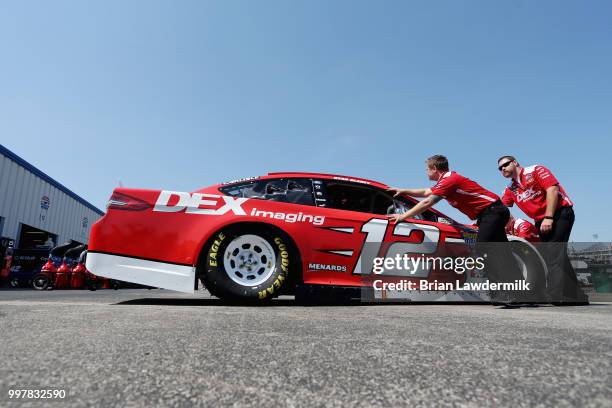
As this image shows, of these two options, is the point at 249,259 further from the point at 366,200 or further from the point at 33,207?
the point at 33,207

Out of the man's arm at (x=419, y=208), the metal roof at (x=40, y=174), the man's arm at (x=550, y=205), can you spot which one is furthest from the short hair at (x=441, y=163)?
the metal roof at (x=40, y=174)

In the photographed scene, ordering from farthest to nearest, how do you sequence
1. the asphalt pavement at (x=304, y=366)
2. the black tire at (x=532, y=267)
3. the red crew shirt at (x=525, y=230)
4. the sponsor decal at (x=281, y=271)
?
the red crew shirt at (x=525, y=230), the black tire at (x=532, y=267), the sponsor decal at (x=281, y=271), the asphalt pavement at (x=304, y=366)

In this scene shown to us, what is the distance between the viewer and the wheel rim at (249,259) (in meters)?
3.43

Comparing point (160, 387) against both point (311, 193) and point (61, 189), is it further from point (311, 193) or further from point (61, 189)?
point (61, 189)

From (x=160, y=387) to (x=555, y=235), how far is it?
4.30 meters

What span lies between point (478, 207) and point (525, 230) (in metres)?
1.08

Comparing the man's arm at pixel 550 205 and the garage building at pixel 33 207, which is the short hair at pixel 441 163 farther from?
the garage building at pixel 33 207

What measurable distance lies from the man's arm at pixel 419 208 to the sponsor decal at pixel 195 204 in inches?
61.5

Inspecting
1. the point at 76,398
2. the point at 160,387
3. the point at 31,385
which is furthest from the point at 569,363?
the point at 31,385

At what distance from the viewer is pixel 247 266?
3467 mm

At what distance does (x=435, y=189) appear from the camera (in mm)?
3914

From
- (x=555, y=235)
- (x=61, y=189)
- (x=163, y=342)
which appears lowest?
(x=163, y=342)

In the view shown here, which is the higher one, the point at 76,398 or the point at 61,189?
the point at 61,189

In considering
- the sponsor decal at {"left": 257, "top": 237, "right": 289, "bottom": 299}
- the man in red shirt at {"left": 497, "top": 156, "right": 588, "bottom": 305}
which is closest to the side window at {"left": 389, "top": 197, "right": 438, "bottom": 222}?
the man in red shirt at {"left": 497, "top": 156, "right": 588, "bottom": 305}
